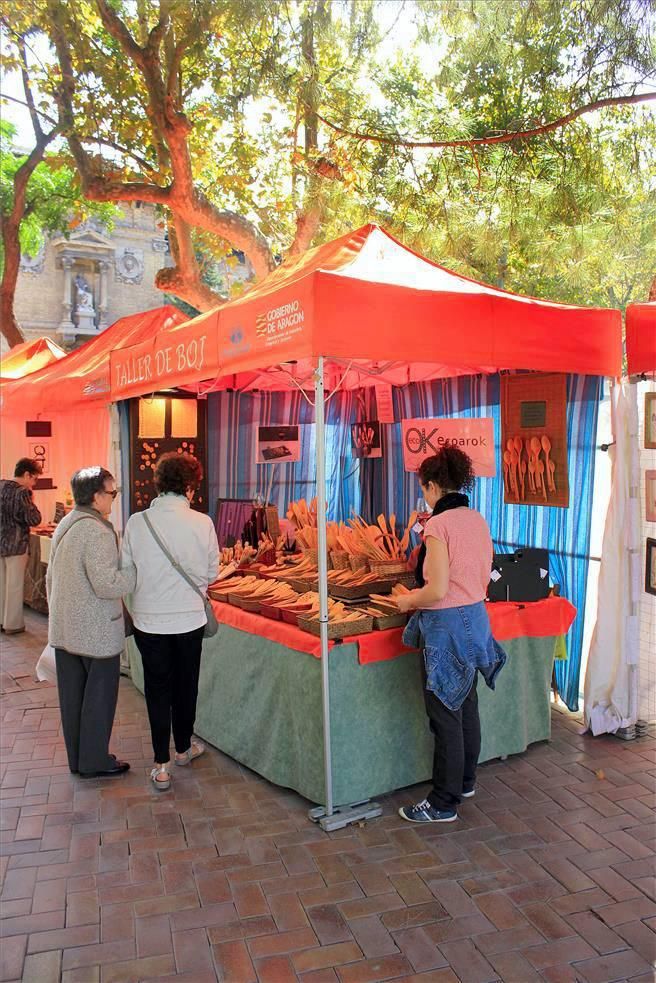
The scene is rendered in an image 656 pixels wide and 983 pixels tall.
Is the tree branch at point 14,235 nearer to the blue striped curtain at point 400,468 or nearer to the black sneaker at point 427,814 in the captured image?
the blue striped curtain at point 400,468

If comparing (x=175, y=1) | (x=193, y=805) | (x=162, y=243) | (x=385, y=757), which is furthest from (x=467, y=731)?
(x=162, y=243)

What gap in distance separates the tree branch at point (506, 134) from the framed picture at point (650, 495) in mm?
3580

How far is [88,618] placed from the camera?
165 inches

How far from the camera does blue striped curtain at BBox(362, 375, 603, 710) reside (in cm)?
479

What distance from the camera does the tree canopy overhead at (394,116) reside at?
7352 millimetres

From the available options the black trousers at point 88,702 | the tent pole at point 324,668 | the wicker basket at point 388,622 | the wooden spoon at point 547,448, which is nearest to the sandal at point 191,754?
the black trousers at point 88,702

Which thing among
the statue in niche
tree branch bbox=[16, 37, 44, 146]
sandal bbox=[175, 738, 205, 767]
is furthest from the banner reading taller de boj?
the statue in niche

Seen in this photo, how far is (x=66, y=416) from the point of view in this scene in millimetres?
8344

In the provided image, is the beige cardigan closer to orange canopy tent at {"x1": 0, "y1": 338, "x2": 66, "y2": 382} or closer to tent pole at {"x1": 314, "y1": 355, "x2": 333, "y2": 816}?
tent pole at {"x1": 314, "y1": 355, "x2": 333, "y2": 816}

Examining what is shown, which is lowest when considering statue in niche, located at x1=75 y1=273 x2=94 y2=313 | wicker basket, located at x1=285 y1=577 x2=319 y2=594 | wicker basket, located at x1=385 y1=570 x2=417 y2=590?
wicker basket, located at x1=285 y1=577 x2=319 y2=594

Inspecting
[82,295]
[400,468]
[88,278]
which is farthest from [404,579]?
[88,278]

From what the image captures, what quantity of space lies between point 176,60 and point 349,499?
618 cm

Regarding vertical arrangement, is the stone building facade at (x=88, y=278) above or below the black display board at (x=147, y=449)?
above

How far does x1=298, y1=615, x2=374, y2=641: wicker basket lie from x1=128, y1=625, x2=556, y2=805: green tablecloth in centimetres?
7
